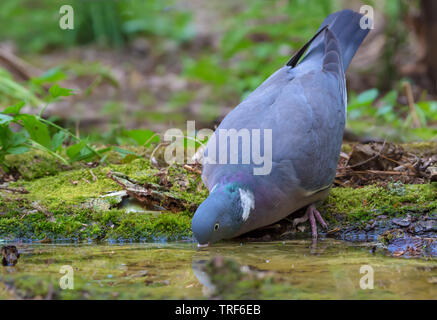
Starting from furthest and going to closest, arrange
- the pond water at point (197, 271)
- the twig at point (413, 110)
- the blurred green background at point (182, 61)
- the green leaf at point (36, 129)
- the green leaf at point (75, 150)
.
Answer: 1. the blurred green background at point (182, 61)
2. the twig at point (413, 110)
3. the green leaf at point (75, 150)
4. the green leaf at point (36, 129)
5. the pond water at point (197, 271)

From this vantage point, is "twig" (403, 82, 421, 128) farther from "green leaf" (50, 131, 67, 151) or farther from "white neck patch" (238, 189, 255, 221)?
"green leaf" (50, 131, 67, 151)

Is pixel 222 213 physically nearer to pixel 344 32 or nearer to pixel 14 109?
pixel 14 109

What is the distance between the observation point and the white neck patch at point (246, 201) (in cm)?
321

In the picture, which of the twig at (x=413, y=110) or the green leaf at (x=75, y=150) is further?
the twig at (x=413, y=110)

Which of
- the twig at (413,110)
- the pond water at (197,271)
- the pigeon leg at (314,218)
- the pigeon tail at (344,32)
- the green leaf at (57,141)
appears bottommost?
the pond water at (197,271)

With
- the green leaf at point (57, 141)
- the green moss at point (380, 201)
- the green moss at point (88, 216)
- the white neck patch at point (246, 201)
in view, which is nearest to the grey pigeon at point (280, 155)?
the white neck patch at point (246, 201)

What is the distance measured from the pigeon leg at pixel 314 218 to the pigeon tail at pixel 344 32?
5.37 ft

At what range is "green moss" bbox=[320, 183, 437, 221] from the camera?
347cm

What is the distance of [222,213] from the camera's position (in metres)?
3.05

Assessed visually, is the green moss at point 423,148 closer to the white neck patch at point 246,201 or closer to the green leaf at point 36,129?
the white neck patch at point 246,201

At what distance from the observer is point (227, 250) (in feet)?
10.0

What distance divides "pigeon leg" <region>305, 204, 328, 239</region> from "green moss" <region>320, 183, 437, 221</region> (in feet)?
0.28

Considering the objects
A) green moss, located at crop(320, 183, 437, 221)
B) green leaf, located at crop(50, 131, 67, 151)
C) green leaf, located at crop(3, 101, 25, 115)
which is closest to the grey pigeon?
green moss, located at crop(320, 183, 437, 221)

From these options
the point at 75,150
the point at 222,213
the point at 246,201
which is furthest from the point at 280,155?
the point at 75,150
